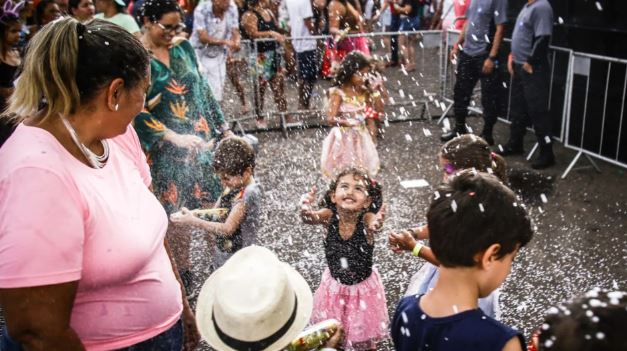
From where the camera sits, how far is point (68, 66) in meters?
1.93

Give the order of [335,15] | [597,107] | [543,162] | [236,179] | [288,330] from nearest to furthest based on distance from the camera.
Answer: [288,330]
[236,179]
[543,162]
[597,107]
[335,15]

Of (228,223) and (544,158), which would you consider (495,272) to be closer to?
(228,223)

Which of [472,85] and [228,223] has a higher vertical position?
[228,223]

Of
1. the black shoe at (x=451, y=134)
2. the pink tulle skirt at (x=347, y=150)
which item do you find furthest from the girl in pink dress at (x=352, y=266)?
the black shoe at (x=451, y=134)

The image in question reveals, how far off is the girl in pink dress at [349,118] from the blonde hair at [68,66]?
4028 millimetres

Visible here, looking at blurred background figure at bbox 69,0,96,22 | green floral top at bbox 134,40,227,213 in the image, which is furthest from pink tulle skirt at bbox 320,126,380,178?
blurred background figure at bbox 69,0,96,22

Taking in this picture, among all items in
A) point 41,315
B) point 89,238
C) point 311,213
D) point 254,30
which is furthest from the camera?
point 254,30

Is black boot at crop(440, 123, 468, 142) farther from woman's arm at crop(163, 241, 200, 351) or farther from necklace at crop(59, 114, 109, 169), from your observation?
necklace at crop(59, 114, 109, 169)

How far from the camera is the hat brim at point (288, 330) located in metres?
2.15

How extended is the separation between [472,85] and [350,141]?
318cm

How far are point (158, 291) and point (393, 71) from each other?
11572 mm

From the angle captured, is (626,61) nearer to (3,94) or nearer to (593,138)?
(593,138)

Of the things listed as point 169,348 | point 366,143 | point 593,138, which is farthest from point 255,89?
point 169,348

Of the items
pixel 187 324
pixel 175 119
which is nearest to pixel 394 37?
pixel 175 119
